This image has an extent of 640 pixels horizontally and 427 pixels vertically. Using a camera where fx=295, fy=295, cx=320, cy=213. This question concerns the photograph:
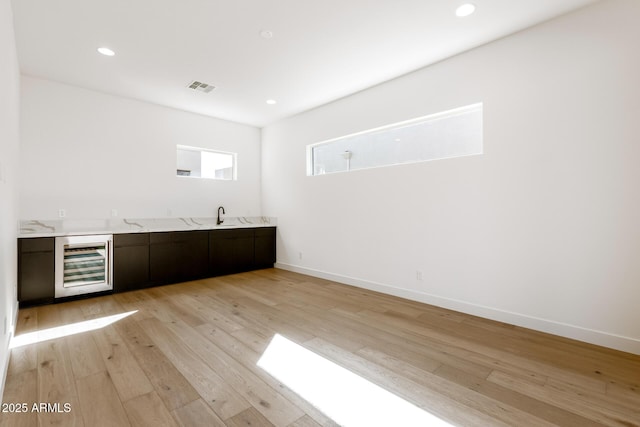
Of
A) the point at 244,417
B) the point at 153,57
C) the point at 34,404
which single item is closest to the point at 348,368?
the point at 244,417

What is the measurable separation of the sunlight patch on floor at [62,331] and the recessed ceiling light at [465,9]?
14.2ft

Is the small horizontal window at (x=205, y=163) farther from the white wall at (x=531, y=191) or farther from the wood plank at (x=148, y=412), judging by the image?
the wood plank at (x=148, y=412)

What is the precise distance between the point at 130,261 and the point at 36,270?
3.09 feet

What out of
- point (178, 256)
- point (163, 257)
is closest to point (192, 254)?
point (178, 256)

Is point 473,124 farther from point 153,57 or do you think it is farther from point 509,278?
point 153,57

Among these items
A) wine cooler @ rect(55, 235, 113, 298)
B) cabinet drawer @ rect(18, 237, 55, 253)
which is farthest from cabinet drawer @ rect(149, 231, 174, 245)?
cabinet drawer @ rect(18, 237, 55, 253)

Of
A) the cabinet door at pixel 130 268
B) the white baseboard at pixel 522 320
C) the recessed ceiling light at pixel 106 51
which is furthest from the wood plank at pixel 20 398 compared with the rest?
the white baseboard at pixel 522 320

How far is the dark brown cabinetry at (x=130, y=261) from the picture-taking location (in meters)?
3.97

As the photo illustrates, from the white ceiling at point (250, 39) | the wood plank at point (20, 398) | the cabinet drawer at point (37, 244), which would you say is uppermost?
the white ceiling at point (250, 39)

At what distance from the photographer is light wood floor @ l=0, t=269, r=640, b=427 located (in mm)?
1612

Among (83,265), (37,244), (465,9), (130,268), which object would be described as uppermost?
(465,9)

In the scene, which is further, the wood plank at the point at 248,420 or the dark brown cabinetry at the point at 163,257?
the dark brown cabinetry at the point at 163,257

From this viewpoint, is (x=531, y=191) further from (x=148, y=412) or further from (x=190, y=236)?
(x=190, y=236)

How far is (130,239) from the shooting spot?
13.4 ft
